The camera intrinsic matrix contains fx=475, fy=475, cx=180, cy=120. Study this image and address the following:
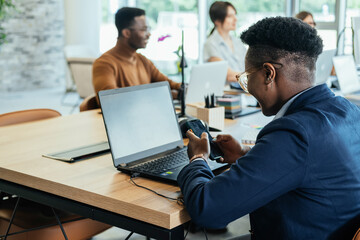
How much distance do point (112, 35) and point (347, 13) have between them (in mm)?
4504

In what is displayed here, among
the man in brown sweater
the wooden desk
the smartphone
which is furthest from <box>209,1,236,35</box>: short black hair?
the smartphone

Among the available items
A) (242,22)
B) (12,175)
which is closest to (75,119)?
(12,175)

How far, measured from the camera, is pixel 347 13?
6688mm

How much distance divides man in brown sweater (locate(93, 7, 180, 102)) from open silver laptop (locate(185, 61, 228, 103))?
0.40 meters

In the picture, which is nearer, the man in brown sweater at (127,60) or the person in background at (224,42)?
the man in brown sweater at (127,60)

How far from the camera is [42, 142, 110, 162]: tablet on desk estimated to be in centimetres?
174

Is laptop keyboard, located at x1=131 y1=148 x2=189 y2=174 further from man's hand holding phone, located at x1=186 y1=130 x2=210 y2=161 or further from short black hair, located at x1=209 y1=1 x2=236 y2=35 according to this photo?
short black hair, located at x1=209 y1=1 x2=236 y2=35

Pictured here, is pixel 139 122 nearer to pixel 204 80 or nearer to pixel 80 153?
pixel 80 153

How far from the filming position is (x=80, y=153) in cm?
180

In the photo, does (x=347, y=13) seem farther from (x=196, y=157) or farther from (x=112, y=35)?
(x=196, y=157)

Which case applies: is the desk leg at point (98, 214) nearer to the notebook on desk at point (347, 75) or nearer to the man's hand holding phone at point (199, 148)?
the man's hand holding phone at point (199, 148)

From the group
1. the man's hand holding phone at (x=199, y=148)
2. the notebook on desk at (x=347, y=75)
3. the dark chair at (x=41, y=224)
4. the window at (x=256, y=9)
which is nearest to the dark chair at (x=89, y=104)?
the dark chair at (x=41, y=224)

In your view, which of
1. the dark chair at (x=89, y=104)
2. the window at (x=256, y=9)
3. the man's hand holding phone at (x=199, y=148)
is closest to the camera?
the man's hand holding phone at (x=199, y=148)

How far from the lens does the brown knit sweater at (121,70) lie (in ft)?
10.3
